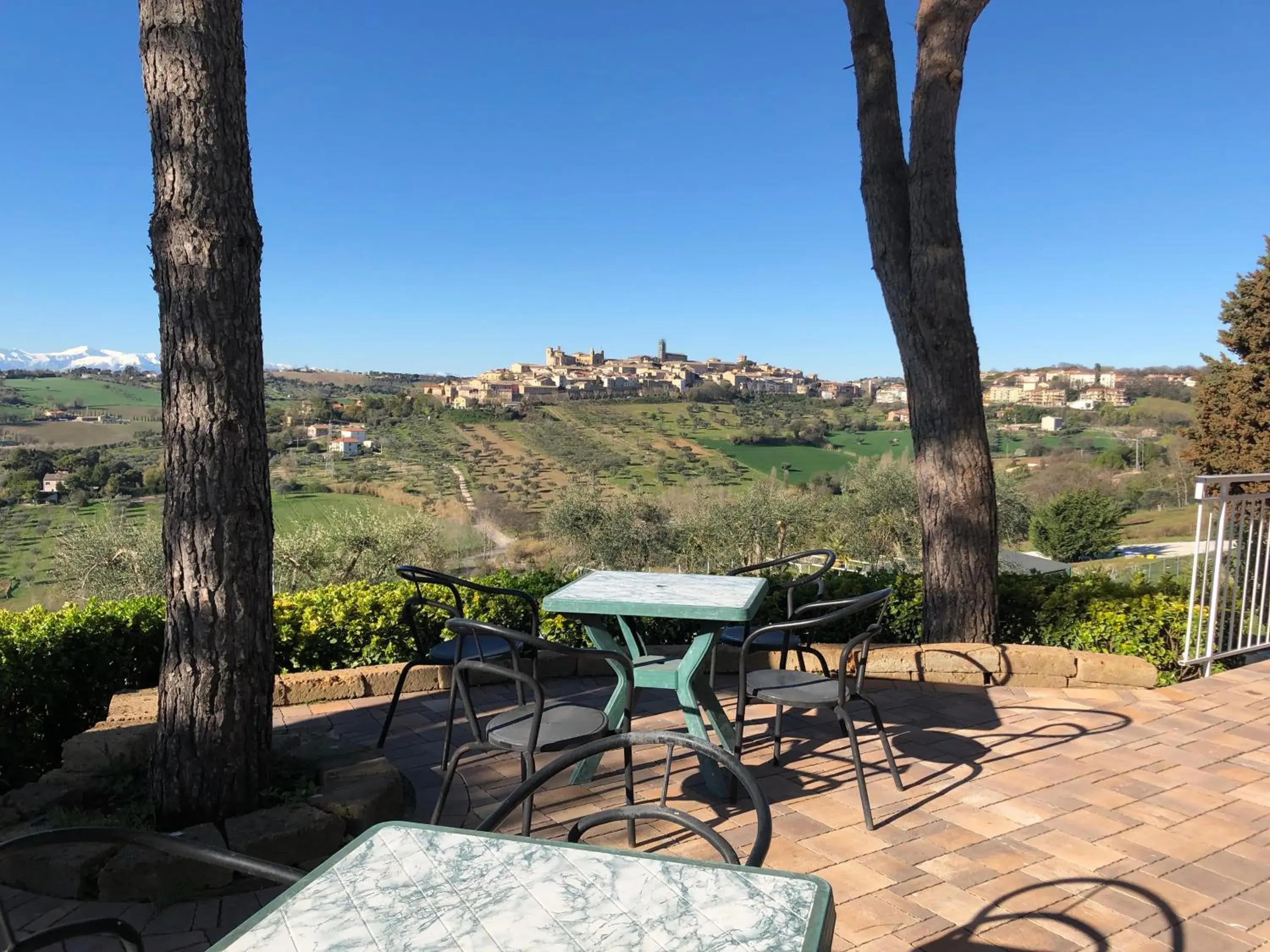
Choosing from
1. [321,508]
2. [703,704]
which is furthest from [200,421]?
[321,508]

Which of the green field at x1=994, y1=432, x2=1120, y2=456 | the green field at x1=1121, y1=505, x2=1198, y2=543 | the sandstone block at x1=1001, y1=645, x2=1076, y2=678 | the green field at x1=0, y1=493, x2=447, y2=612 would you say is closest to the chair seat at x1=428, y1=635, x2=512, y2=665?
the sandstone block at x1=1001, y1=645, x2=1076, y2=678

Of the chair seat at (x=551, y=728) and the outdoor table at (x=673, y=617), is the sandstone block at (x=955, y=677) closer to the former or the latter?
the outdoor table at (x=673, y=617)

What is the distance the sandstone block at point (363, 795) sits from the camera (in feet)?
8.18

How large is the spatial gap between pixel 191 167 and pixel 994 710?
3989mm

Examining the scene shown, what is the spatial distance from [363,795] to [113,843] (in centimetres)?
142

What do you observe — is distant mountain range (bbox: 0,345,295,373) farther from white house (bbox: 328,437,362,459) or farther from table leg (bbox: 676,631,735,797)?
table leg (bbox: 676,631,735,797)

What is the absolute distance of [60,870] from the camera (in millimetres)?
2232

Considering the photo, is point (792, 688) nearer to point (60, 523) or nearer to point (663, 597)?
point (663, 597)

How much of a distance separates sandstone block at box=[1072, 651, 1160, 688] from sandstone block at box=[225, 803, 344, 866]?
367 cm

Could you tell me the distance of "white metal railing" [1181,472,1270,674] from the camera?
4.29 m

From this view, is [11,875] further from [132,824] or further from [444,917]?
[444,917]

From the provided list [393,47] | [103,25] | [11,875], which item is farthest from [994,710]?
[393,47]

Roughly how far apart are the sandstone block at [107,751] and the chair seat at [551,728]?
4.07 ft

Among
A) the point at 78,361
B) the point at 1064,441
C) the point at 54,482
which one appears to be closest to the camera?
the point at 54,482
